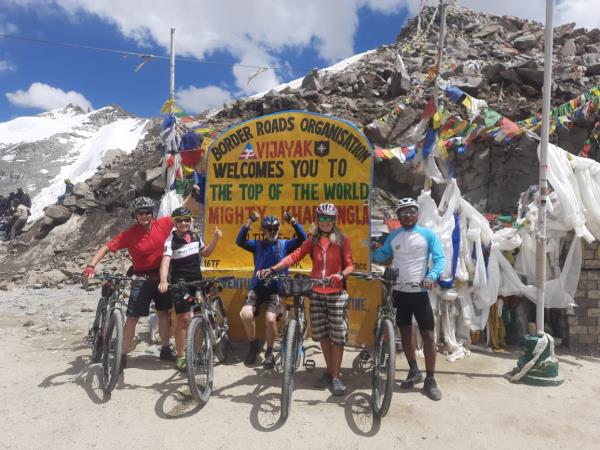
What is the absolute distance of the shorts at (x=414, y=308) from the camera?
427cm

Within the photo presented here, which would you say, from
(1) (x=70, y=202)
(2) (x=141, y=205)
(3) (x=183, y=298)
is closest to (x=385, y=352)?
(3) (x=183, y=298)

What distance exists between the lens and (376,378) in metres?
3.83

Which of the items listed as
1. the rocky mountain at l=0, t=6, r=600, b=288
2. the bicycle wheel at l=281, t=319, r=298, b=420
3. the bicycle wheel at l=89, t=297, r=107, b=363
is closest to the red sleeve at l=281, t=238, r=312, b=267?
the bicycle wheel at l=281, t=319, r=298, b=420

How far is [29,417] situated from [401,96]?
18008 millimetres

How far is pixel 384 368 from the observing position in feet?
12.5

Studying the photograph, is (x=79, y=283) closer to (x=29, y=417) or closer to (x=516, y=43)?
(x=29, y=417)

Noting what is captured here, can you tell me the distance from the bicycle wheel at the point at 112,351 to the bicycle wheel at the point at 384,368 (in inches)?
95.5

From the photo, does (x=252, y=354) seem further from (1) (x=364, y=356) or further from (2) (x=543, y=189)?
(2) (x=543, y=189)

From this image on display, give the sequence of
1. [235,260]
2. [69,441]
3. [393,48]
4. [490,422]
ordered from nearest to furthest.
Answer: [69,441] → [490,422] → [235,260] → [393,48]

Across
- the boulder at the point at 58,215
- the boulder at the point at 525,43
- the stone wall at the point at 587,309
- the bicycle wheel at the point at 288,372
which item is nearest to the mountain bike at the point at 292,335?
the bicycle wheel at the point at 288,372

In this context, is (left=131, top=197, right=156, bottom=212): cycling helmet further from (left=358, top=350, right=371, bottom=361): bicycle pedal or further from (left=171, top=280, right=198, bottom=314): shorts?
(left=358, top=350, right=371, bottom=361): bicycle pedal

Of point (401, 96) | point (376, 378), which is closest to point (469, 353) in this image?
point (376, 378)

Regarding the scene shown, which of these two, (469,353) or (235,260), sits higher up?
(235,260)

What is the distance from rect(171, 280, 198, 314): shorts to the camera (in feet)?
14.8
